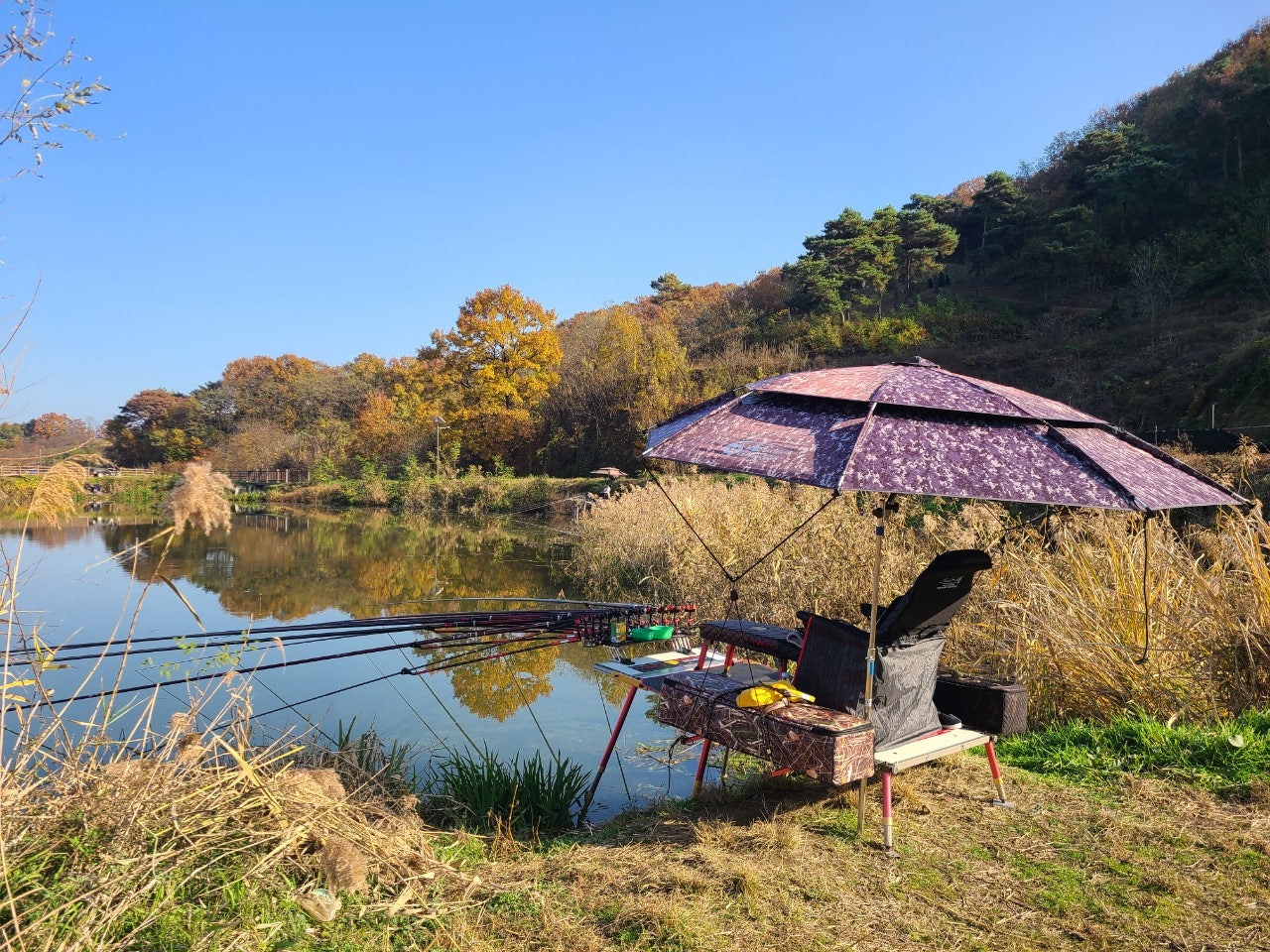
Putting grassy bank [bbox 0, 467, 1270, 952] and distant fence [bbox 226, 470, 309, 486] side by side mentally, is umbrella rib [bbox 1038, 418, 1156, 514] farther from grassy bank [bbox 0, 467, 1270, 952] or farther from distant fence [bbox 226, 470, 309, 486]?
distant fence [bbox 226, 470, 309, 486]

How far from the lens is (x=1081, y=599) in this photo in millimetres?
4926

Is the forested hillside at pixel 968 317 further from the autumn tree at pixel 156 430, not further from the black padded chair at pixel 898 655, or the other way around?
the black padded chair at pixel 898 655

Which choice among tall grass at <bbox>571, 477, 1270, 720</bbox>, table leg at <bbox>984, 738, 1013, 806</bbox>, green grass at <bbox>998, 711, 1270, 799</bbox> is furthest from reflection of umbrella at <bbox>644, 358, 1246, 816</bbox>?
green grass at <bbox>998, 711, 1270, 799</bbox>

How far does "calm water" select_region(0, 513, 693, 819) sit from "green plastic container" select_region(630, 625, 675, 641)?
947 mm

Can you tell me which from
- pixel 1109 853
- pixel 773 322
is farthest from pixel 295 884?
pixel 773 322

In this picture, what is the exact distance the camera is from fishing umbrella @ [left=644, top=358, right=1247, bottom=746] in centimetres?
298

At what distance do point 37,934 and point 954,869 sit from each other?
3037 millimetres

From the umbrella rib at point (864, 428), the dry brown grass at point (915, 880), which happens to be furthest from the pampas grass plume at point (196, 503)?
the umbrella rib at point (864, 428)

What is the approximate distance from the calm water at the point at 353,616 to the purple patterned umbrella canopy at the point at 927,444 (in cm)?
214

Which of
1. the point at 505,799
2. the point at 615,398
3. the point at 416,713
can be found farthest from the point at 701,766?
the point at 615,398

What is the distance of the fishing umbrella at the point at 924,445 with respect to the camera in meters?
2.98

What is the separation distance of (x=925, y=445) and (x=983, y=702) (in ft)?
5.32

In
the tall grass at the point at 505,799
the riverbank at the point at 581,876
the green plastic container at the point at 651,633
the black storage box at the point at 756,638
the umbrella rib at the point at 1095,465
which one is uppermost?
the umbrella rib at the point at 1095,465

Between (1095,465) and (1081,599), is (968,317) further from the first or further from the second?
(1095,465)
